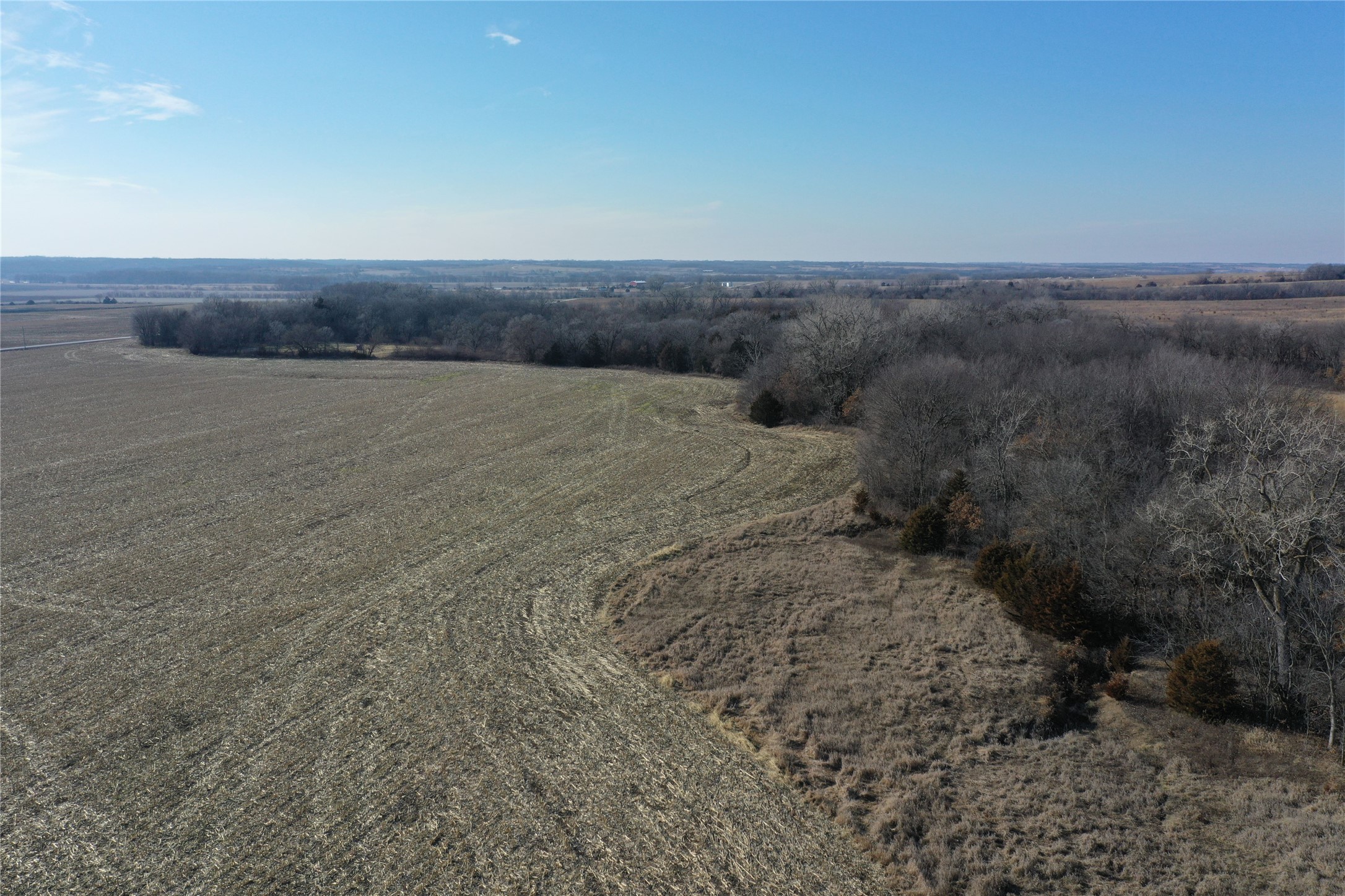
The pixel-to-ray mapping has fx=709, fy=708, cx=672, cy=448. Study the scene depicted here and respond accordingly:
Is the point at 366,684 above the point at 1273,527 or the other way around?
the other way around

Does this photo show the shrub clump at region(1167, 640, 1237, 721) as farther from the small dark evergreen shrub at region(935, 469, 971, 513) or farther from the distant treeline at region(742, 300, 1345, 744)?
the small dark evergreen shrub at region(935, 469, 971, 513)

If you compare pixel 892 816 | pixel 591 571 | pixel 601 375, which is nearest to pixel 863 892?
pixel 892 816

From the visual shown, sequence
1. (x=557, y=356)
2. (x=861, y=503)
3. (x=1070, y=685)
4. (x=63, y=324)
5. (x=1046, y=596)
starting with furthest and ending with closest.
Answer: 1. (x=63, y=324)
2. (x=557, y=356)
3. (x=861, y=503)
4. (x=1046, y=596)
5. (x=1070, y=685)

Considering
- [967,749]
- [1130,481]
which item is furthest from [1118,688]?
[1130,481]

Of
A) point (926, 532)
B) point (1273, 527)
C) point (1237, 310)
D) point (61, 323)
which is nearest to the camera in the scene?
point (1273, 527)

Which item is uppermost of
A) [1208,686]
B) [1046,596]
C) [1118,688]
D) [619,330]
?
[619,330]

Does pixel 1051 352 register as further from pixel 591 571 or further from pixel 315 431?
pixel 315 431

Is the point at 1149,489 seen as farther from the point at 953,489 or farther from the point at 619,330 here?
the point at 619,330
